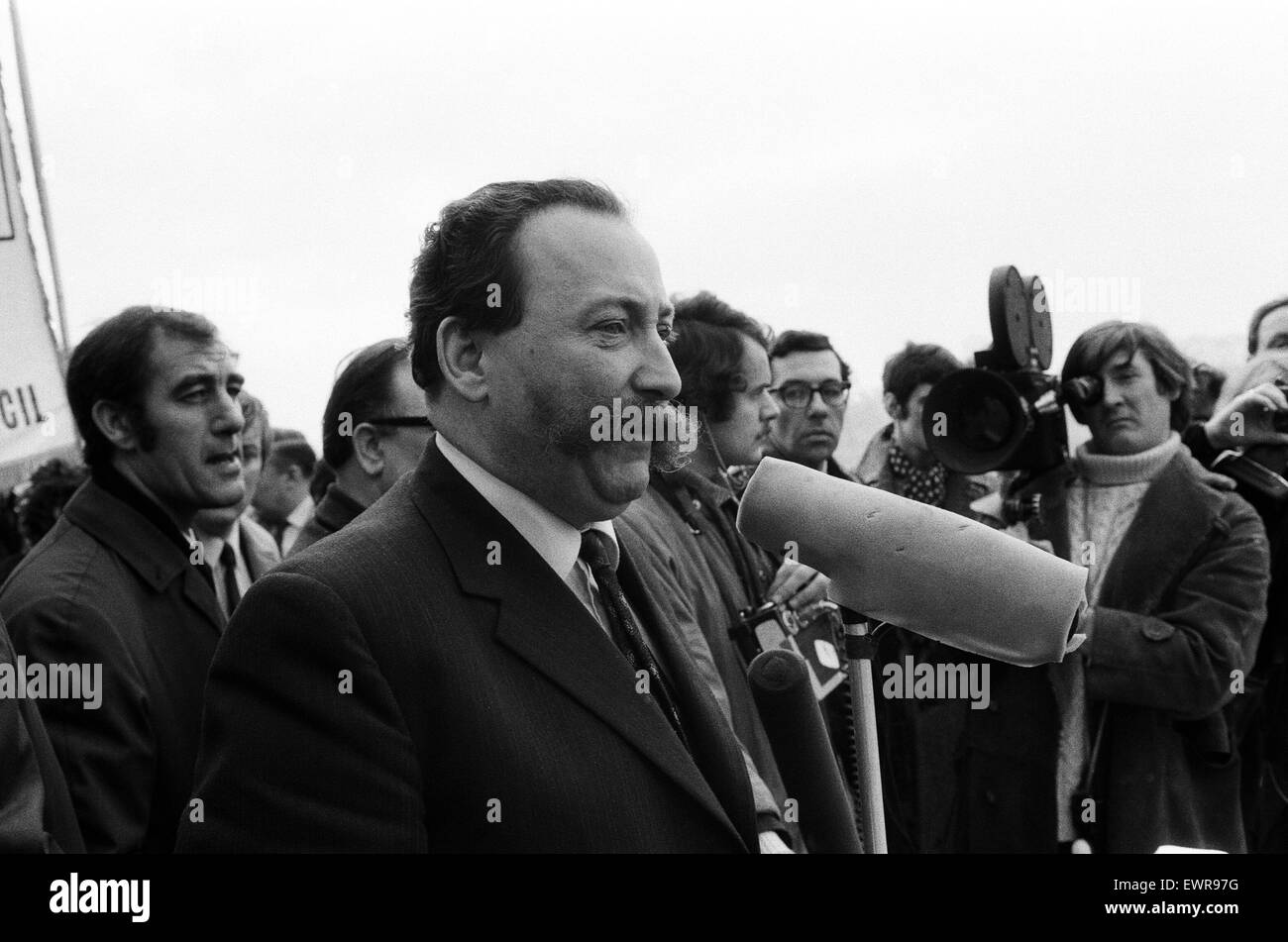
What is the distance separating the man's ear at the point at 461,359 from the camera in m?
2.09

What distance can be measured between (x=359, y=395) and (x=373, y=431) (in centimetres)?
11

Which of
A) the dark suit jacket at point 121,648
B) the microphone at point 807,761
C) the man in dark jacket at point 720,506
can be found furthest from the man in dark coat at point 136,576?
the microphone at point 807,761

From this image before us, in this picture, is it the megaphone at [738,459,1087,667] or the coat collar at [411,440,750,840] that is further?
the coat collar at [411,440,750,840]

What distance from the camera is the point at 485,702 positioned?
71.5 inches

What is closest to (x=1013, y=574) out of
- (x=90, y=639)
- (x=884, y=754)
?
(x=90, y=639)

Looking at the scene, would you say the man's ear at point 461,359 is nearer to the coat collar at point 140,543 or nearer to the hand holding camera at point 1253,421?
the coat collar at point 140,543

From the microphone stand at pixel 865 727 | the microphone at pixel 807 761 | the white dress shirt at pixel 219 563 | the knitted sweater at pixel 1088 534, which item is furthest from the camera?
the knitted sweater at pixel 1088 534

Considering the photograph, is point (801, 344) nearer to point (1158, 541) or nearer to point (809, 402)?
point (809, 402)

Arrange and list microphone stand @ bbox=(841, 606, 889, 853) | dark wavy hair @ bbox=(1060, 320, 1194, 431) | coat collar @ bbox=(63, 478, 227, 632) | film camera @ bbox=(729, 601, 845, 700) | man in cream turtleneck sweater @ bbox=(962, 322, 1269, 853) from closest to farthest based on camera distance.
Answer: microphone stand @ bbox=(841, 606, 889, 853), coat collar @ bbox=(63, 478, 227, 632), film camera @ bbox=(729, 601, 845, 700), man in cream turtleneck sweater @ bbox=(962, 322, 1269, 853), dark wavy hair @ bbox=(1060, 320, 1194, 431)

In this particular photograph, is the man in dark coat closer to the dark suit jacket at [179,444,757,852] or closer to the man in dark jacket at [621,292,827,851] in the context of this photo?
the man in dark jacket at [621,292,827,851]

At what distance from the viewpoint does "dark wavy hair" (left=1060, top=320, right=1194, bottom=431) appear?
13.7 feet

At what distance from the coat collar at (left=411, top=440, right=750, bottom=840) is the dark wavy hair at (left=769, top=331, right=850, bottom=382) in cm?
333

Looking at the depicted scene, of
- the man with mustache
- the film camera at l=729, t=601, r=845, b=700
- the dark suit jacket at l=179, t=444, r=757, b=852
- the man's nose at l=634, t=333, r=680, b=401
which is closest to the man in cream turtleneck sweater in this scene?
the film camera at l=729, t=601, r=845, b=700

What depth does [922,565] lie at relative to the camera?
177cm
